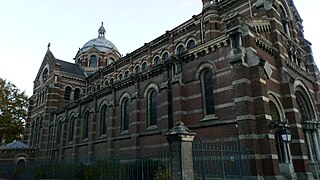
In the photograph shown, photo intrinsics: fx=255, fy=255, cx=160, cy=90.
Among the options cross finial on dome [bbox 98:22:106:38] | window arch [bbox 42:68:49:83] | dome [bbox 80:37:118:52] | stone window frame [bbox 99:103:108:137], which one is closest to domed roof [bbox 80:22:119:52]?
dome [bbox 80:37:118:52]

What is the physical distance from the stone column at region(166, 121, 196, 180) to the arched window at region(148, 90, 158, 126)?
36.0ft

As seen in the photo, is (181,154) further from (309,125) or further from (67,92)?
(67,92)

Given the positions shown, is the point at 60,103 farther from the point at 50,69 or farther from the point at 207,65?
the point at 207,65

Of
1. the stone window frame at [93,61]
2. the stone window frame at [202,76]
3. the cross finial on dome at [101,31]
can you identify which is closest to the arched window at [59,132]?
the stone window frame at [93,61]

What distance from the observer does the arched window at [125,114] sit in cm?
2296

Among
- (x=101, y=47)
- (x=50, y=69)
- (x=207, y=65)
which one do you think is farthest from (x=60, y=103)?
(x=207, y=65)

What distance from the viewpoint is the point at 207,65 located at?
16672 millimetres

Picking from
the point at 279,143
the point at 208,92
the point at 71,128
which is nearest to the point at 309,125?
the point at 279,143

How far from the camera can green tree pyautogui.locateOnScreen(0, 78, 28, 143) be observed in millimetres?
37031

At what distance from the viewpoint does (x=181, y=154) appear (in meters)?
8.88

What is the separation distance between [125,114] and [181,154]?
1487 cm

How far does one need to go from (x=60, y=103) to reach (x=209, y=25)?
2359 centimetres

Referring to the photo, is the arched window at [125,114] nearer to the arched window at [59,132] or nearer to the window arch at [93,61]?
the arched window at [59,132]

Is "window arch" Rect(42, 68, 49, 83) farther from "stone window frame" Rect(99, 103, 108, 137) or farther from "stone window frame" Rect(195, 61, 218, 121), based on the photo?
"stone window frame" Rect(195, 61, 218, 121)
